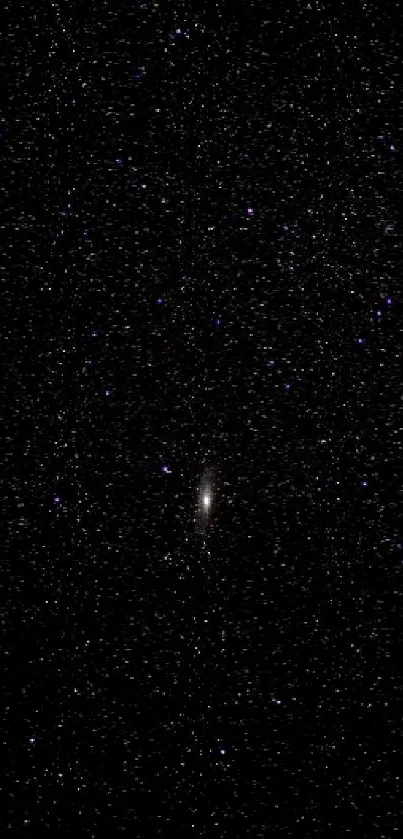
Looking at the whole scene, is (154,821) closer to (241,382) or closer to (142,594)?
(142,594)

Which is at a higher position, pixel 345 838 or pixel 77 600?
pixel 77 600

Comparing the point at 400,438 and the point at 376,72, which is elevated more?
the point at 376,72

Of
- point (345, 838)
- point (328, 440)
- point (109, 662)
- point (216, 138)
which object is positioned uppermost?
point (216, 138)

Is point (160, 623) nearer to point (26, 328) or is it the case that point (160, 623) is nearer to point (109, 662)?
point (109, 662)

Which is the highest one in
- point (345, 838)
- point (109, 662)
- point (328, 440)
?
point (328, 440)

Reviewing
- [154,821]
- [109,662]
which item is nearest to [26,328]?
[109,662]

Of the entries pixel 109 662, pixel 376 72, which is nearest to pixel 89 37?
pixel 376 72
